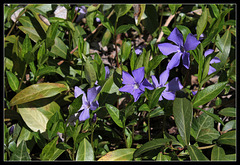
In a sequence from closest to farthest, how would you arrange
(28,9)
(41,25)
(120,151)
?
1. (120,151)
2. (41,25)
3. (28,9)

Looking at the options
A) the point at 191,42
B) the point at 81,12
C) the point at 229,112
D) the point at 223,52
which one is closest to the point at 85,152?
the point at 191,42

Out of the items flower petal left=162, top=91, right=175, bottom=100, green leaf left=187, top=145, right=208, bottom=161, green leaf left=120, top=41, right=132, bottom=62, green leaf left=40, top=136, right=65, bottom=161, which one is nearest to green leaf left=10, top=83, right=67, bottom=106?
green leaf left=40, top=136, right=65, bottom=161

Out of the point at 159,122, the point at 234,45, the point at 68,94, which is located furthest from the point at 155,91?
the point at 234,45

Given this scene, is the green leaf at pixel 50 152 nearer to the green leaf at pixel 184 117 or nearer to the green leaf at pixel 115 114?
the green leaf at pixel 115 114

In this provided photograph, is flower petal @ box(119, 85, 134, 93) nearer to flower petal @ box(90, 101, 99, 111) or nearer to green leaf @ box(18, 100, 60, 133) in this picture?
flower petal @ box(90, 101, 99, 111)

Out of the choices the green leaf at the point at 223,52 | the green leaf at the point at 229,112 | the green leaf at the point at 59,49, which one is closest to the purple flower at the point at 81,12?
the green leaf at the point at 59,49

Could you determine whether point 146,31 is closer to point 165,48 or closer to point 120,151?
point 165,48
